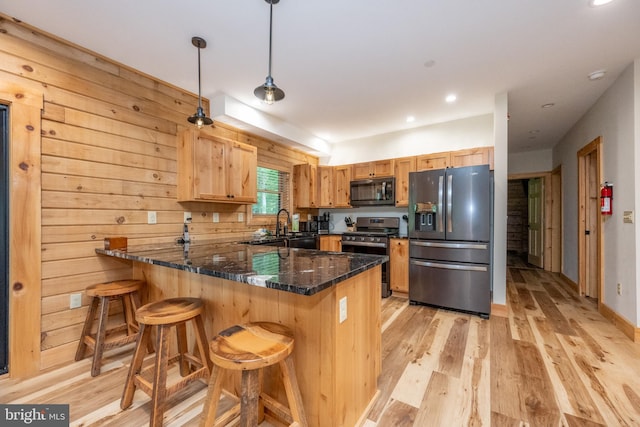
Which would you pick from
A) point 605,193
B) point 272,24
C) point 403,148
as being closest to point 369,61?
point 272,24

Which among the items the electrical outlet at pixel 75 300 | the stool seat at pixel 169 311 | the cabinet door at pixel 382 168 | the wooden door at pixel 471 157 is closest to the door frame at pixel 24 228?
the electrical outlet at pixel 75 300

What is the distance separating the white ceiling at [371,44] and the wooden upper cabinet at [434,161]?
0.70 m

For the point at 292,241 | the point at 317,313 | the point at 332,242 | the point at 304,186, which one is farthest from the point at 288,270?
the point at 304,186

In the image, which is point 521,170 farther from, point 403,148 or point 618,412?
point 618,412

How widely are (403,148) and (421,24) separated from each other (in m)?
2.60

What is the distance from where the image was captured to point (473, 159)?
373 centimetres

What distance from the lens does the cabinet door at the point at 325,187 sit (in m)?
4.95

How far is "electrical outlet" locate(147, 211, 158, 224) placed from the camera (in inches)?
109

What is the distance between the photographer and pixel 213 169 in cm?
313

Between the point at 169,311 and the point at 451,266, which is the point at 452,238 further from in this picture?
the point at 169,311

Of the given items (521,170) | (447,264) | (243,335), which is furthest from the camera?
(521,170)

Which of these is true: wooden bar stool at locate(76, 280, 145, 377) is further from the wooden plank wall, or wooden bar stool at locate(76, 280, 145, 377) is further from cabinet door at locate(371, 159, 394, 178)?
cabinet door at locate(371, 159, 394, 178)

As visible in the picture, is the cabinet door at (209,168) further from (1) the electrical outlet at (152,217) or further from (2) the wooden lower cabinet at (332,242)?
(2) the wooden lower cabinet at (332,242)

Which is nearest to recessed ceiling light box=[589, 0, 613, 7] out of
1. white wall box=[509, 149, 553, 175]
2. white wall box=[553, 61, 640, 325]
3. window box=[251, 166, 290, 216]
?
white wall box=[553, 61, 640, 325]
